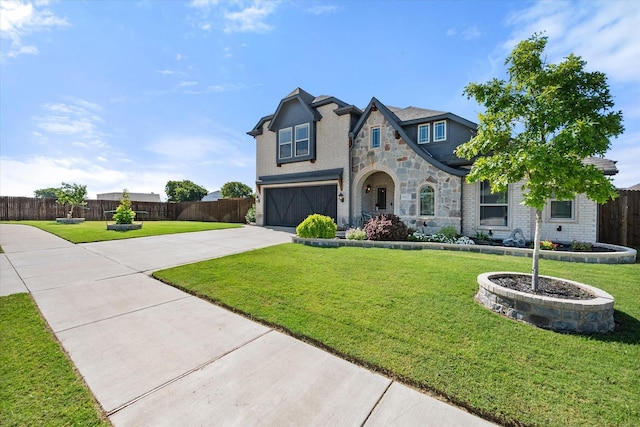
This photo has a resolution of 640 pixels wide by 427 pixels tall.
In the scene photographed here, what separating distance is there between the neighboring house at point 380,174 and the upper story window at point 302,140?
0.20 feet

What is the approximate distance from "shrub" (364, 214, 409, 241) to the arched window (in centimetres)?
248

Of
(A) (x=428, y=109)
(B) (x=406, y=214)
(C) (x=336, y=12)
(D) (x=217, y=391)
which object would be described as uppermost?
(C) (x=336, y=12)

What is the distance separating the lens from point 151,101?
13039mm

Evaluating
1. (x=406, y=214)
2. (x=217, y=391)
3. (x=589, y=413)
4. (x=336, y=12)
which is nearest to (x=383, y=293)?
(x=589, y=413)

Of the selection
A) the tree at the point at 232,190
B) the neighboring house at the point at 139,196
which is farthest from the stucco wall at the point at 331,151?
the neighboring house at the point at 139,196

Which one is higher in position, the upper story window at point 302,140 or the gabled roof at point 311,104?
the gabled roof at point 311,104

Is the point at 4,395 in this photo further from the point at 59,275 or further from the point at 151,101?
the point at 151,101

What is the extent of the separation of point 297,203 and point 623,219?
1398 centimetres

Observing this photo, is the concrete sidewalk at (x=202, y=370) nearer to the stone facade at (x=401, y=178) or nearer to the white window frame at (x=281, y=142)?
the stone facade at (x=401, y=178)

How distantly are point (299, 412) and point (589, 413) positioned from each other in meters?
2.24

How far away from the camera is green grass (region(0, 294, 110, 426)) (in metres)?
1.94

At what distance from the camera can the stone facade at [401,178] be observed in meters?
10.9

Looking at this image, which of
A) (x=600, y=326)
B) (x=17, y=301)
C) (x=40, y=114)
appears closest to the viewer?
(x=600, y=326)

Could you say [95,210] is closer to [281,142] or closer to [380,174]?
[281,142]
